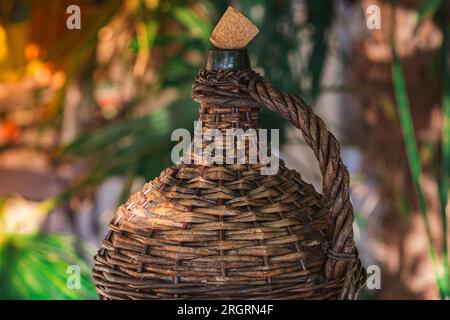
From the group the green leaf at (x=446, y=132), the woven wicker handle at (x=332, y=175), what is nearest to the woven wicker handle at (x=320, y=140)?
the woven wicker handle at (x=332, y=175)

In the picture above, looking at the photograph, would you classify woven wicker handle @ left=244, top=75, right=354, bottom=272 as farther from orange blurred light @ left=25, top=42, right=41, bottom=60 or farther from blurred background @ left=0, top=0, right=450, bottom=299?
orange blurred light @ left=25, top=42, right=41, bottom=60

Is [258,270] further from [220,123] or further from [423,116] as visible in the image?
[423,116]

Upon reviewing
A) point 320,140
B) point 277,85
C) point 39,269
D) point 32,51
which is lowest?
point 39,269

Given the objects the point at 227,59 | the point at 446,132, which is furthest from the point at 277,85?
the point at 227,59

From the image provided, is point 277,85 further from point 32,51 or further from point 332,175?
point 332,175

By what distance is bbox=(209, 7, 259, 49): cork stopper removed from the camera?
54 cm

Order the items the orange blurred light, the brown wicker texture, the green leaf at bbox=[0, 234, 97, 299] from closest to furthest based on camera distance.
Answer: the brown wicker texture < the green leaf at bbox=[0, 234, 97, 299] < the orange blurred light

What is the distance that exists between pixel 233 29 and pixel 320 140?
0.11 meters

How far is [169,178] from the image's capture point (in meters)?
0.55

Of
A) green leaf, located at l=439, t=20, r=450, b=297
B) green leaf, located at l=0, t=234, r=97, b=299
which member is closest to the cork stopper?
green leaf, located at l=0, t=234, r=97, b=299

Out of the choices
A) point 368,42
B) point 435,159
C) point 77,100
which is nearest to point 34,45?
point 77,100

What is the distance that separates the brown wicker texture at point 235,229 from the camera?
0.50 meters

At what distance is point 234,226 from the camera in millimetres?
505
